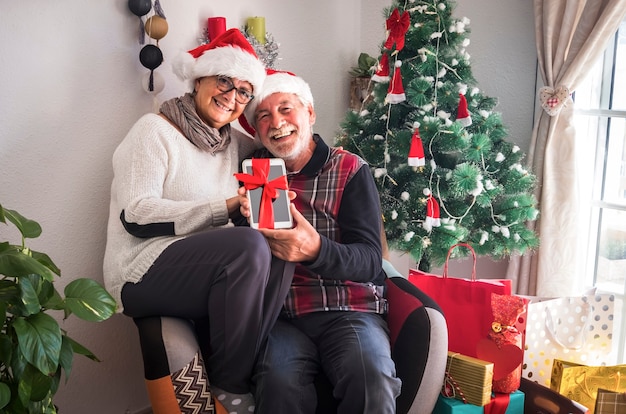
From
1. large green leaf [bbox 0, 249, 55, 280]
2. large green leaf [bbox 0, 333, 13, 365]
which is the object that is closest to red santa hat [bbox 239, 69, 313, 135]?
large green leaf [bbox 0, 249, 55, 280]

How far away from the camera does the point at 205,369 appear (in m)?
1.82

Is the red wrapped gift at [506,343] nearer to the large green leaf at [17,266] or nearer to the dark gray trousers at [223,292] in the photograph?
the dark gray trousers at [223,292]

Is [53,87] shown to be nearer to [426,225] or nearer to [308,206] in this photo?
[308,206]

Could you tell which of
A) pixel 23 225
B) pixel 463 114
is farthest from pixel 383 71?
pixel 23 225

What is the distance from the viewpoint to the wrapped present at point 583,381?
2150 mm

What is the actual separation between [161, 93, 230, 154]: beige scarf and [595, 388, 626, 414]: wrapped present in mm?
1434

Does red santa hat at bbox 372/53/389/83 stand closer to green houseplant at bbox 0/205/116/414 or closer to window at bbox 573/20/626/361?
window at bbox 573/20/626/361

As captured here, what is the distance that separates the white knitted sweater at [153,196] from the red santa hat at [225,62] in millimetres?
200

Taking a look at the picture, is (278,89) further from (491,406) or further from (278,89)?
(491,406)

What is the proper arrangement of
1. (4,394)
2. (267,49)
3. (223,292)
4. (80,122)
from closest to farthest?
(4,394) → (223,292) → (80,122) → (267,49)

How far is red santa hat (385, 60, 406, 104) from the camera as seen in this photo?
2465mm

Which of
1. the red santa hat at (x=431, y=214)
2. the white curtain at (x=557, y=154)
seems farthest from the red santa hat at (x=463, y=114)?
the white curtain at (x=557, y=154)

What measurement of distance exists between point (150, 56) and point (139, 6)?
17 cm

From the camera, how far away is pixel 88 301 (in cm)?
158
